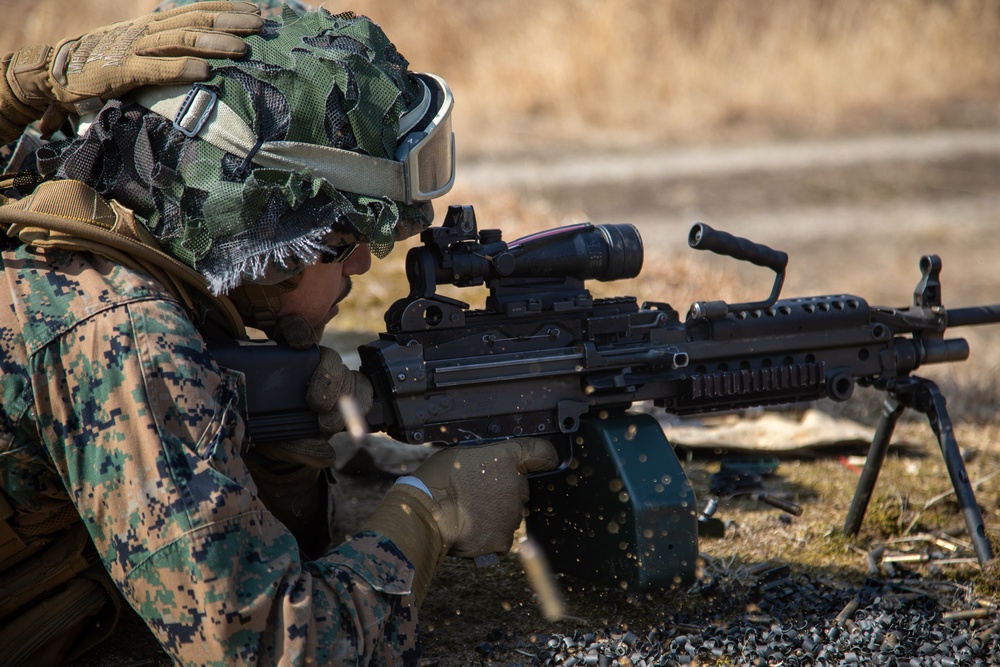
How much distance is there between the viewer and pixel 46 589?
2869 mm

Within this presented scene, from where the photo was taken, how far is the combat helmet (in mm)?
2627

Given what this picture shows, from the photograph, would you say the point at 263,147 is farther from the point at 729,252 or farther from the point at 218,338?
the point at 729,252

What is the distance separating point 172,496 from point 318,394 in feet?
2.21

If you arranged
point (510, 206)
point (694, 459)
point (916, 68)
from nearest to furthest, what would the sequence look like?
point (694, 459) < point (510, 206) < point (916, 68)

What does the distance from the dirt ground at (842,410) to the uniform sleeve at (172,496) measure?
2.98 feet

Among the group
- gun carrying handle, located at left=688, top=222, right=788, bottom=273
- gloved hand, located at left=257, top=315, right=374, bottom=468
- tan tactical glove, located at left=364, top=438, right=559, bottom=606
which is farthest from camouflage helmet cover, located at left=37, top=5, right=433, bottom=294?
gun carrying handle, located at left=688, top=222, right=788, bottom=273

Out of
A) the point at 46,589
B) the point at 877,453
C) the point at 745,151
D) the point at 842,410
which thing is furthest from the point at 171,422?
the point at 745,151

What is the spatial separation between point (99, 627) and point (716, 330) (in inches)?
90.8

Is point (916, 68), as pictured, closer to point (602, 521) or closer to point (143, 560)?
point (602, 521)

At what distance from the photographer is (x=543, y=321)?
3299 mm

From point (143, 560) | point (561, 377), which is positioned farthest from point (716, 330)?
point (143, 560)

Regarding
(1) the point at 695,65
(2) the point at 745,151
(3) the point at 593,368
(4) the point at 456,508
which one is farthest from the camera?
(1) the point at 695,65

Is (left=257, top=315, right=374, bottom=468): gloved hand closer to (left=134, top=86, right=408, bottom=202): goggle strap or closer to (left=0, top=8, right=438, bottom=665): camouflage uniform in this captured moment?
(left=0, top=8, right=438, bottom=665): camouflage uniform

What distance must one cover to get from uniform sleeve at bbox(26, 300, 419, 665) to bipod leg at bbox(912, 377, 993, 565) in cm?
245
